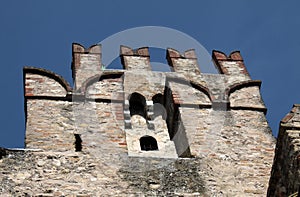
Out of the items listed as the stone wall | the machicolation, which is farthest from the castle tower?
the stone wall

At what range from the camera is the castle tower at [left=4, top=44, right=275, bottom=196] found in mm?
10781

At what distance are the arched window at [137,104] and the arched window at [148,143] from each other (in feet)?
2.77

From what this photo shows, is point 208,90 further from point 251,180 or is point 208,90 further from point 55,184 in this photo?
point 55,184

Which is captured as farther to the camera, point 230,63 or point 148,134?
point 230,63

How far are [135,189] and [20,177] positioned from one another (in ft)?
5.04

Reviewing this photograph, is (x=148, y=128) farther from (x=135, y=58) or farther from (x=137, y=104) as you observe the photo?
(x=135, y=58)

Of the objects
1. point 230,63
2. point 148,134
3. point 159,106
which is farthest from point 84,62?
point 230,63

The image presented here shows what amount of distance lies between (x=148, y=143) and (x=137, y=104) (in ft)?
4.39

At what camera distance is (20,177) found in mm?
10461

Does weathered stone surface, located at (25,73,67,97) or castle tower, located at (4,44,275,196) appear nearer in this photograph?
castle tower, located at (4,44,275,196)

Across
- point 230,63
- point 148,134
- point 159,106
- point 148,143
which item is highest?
point 230,63

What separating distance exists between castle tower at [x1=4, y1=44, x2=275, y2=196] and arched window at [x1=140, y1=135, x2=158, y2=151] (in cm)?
2

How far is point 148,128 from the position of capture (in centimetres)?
1335

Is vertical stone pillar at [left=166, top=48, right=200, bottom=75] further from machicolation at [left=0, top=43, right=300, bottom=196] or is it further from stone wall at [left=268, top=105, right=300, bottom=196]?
stone wall at [left=268, top=105, right=300, bottom=196]
